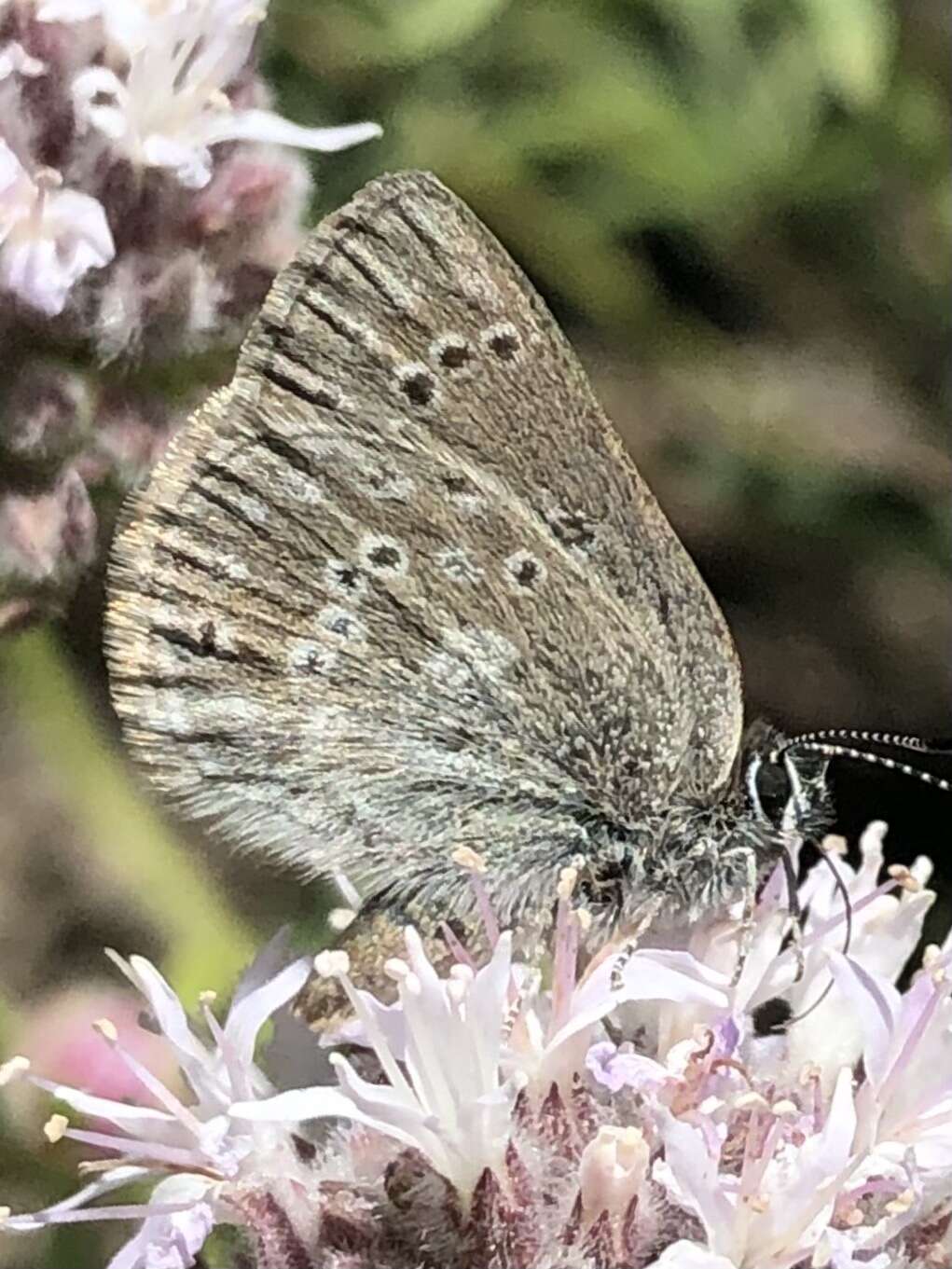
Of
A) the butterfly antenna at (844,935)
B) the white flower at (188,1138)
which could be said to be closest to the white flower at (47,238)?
the white flower at (188,1138)

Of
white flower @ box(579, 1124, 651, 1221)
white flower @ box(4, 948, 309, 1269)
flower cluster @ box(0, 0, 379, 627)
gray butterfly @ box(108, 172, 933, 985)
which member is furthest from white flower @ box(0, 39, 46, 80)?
white flower @ box(579, 1124, 651, 1221)

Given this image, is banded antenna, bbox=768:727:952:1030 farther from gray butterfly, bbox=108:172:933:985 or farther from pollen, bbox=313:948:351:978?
pollen, bbox=313:948:351:978

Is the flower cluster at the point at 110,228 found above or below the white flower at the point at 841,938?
above

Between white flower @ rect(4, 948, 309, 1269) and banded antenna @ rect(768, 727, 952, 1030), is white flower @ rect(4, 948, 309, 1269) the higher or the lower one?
the lower one

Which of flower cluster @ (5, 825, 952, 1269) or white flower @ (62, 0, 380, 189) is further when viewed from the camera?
white flower @ (62, 0, 380, 189)

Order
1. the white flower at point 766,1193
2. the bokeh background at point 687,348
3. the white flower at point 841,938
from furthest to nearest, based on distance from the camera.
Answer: the bokeh background at point 687,348 → the white flower at point 841,938 → the white flower at point 766,1193

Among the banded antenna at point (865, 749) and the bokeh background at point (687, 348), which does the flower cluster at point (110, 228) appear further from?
the banded antenna at point (865, 749)

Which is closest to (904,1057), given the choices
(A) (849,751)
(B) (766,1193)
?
(B) (766,1193)

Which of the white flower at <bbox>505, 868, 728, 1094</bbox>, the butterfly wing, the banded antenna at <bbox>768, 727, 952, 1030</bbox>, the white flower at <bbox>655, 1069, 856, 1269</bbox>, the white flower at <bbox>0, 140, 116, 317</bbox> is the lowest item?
the white flower at <bbox>655, 1069, 856, 1269</bbox>
